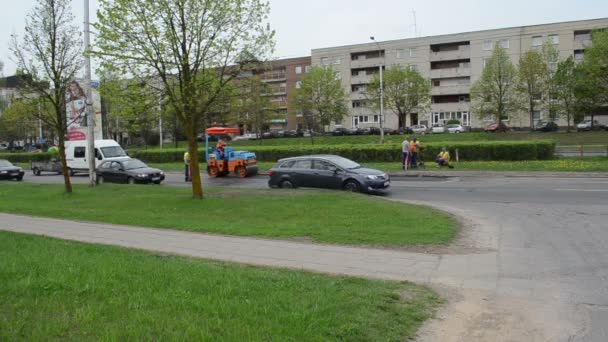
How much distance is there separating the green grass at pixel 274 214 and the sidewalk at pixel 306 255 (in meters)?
0.66

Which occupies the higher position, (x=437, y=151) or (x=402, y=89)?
(x=402, y=89)

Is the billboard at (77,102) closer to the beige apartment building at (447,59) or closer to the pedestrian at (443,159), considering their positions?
the pedestrian at (443,159)

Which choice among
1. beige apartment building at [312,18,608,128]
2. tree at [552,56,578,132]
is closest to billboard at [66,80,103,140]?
tree at [552,56,578,132]

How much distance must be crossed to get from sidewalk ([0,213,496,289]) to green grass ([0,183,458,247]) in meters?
0.66

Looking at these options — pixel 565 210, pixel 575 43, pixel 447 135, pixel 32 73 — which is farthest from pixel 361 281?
pixel 575 43

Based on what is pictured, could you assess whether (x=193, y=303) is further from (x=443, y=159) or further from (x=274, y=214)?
(x=443, y=159)

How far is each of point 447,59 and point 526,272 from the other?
77.2m

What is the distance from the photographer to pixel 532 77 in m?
61.5

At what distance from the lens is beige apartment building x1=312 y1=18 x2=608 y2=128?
234ft

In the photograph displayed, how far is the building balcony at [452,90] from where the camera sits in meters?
78.6

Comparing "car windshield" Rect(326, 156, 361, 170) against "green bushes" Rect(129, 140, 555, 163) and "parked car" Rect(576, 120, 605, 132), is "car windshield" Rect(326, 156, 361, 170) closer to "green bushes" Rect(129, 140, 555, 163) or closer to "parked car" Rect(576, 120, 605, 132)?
"green bushes" Rect(129, 140, 555, 163)

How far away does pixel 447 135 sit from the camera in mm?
59062

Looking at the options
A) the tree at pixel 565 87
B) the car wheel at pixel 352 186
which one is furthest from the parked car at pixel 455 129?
the car wheel at pixel 352 186

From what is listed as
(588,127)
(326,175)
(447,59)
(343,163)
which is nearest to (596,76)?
(343,163)
